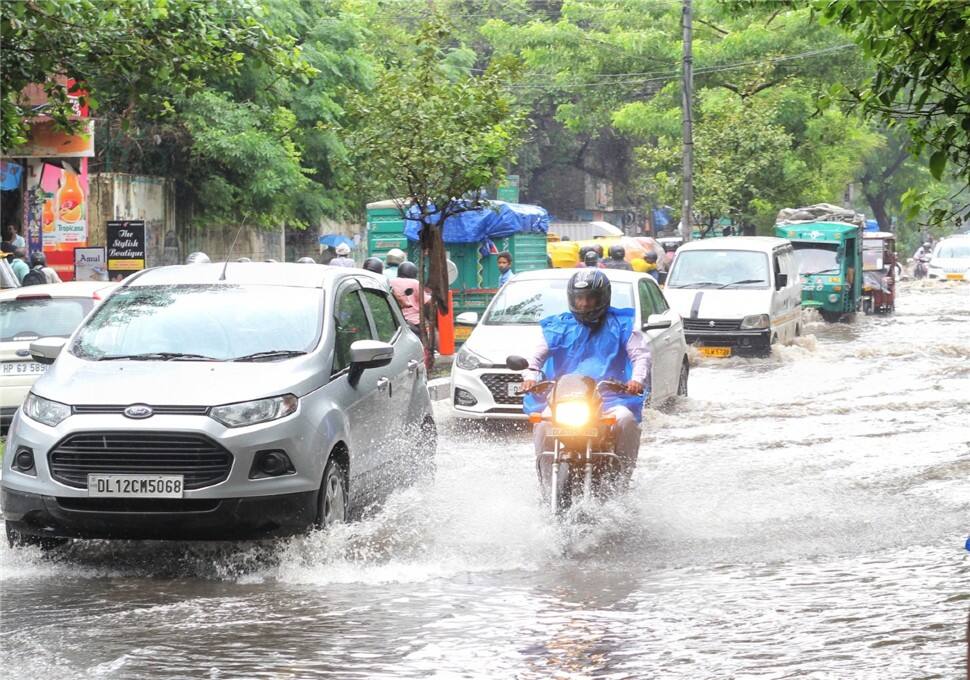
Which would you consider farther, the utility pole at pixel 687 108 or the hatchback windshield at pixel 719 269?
the utility pole at pixel 687 108

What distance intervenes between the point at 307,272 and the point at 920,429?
800 centimetres

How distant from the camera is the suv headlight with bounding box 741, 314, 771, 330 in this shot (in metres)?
23.4

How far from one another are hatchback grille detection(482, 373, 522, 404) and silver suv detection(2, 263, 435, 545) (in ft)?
17.0

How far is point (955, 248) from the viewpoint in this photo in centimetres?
5075

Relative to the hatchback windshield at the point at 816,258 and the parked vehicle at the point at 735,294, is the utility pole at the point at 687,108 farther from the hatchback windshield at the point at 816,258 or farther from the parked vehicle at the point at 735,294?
the parked vehicle at the point at 735,294

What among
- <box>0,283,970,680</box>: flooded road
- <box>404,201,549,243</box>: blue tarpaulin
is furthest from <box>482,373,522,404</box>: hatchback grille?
<box>404,201,549,243</box>: blue tarpaulin

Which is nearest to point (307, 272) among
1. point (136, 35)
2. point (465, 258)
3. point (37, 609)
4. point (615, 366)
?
point (615, 366)

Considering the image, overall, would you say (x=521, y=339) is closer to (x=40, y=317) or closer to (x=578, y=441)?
(x=40, y=317)

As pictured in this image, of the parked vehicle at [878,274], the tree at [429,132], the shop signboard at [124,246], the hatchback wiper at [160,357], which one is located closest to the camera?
the hatchback wiper at [160,357]

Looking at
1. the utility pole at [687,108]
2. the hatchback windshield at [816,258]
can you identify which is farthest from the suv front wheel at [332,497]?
the hatchback windshield at [816,258]

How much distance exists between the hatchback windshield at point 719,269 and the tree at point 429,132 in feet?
18.0

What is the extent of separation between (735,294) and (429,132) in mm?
6774

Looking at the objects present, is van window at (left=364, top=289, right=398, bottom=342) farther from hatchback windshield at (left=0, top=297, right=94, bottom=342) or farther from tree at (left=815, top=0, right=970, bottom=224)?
hatchback windshield at (left=0, top=297, right=94, bottom=342)

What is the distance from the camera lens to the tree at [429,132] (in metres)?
19.6
